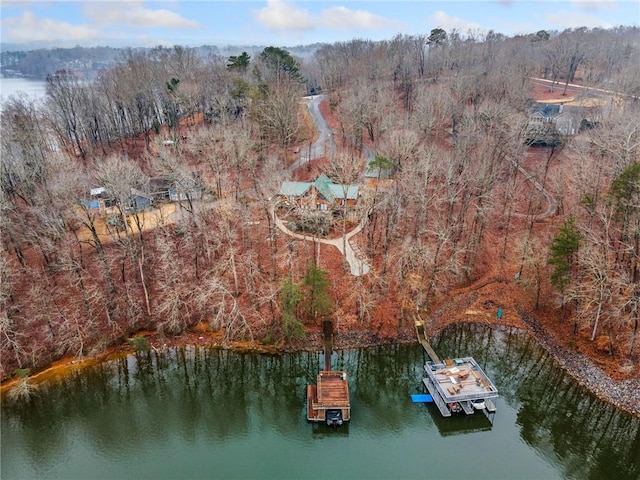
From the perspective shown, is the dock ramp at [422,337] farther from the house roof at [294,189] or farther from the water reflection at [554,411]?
the house roof at [294,189]

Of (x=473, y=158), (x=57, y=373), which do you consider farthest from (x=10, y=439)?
(x=473, y=158)

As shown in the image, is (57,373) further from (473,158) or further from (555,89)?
(555,89)

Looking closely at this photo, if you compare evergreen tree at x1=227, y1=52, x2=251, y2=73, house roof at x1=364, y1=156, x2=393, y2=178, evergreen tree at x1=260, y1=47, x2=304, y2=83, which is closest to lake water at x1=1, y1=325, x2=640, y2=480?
house roof at x1=364, y1=156, x2=393, y2=178

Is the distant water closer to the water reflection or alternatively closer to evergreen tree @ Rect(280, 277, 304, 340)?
evergreen tree @ Rect(280, 277, 304, 340)

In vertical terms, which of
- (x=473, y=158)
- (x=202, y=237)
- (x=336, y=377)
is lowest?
(x=336, y=377)

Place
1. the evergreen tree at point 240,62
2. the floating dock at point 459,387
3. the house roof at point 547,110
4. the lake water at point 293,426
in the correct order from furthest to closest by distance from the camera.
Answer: the evergreen tree at point 240,62 < the house roof at point 547,110 < the floating dock at point 459,387 < the lake water at point 293,426

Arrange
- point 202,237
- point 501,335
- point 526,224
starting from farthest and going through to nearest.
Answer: point 526,224, point 202,237, point 501,335

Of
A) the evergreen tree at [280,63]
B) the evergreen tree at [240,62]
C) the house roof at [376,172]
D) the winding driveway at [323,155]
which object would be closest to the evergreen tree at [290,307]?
the winding driveway at [323,155]

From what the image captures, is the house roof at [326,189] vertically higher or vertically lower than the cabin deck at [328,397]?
higher
